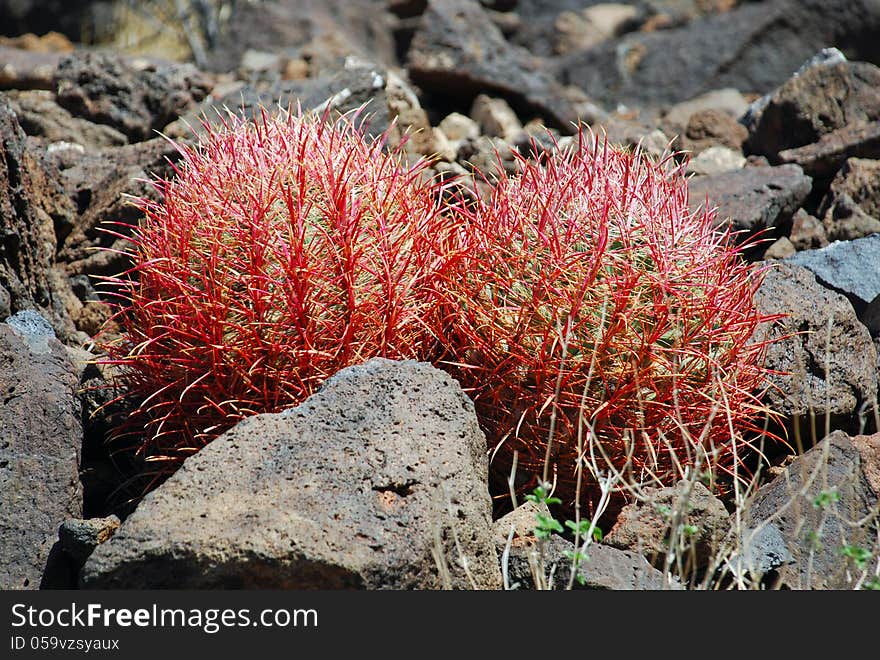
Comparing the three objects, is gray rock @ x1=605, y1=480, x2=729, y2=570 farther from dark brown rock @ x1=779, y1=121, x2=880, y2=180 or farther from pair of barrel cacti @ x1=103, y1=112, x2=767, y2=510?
dark brown rock @ x1=779, y1=121, x2=880, y2=180

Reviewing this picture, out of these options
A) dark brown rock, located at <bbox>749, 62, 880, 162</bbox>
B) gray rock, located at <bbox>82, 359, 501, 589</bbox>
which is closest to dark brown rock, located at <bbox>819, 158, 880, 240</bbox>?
dark brown rock, located at <bbox>749, 62, 880, 162</bbox>

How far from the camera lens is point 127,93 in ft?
22.9

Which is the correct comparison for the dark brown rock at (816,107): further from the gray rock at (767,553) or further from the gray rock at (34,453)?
the gray rock at (34,453)

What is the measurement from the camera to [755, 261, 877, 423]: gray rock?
4449mm

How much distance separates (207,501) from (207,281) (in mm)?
884

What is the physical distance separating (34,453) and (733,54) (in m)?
8.02

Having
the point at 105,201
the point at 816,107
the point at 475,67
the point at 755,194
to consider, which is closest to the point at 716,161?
the point at 816,107

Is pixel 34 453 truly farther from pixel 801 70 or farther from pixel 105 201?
pixel 801 70

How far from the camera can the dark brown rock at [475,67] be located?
757cm

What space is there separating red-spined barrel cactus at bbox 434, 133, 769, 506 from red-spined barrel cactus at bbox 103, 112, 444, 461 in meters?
0.28

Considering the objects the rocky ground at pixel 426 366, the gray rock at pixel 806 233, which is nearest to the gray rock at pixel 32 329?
the rocky ground at pixel 426 366

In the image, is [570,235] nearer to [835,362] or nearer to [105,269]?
[835,362]

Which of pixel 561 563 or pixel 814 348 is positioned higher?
pixel 814 348

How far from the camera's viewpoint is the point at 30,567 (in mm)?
3602
